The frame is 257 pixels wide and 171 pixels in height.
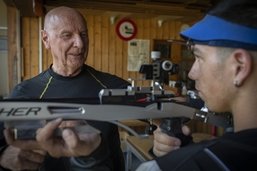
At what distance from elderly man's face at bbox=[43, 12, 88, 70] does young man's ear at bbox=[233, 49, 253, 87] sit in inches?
32.6

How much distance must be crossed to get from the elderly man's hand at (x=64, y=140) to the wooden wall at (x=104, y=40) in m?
3.33

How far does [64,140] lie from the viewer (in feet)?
2.28

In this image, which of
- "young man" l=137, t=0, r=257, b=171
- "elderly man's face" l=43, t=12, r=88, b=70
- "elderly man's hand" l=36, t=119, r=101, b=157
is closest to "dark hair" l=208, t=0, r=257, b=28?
"young man" l=137, t=0, r=257, b=171

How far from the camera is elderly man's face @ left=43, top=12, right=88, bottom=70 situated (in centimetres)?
132

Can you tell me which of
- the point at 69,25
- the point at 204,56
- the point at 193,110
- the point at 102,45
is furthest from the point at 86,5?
the point at 204,56

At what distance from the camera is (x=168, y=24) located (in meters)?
4.55

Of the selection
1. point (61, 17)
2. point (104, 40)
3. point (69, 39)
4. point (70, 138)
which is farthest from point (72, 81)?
point (104, 40)

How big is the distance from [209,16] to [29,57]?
3.66 m

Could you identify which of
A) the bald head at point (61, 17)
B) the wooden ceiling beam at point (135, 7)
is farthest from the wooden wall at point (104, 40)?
the bald head at point (61, 17)

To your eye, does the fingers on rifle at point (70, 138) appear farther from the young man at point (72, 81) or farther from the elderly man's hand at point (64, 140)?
the young man at point (72, 81)

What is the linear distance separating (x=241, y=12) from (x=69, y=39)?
880mm

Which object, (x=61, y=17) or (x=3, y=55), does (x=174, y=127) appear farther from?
(x=3, y=55)

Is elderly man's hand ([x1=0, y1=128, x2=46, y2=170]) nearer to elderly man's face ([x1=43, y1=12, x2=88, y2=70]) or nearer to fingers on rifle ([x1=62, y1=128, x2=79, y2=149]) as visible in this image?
fingers on rifle ([x1=62, y1=128, x2=79, y2=149])

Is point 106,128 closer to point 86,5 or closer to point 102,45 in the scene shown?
point 86,5
